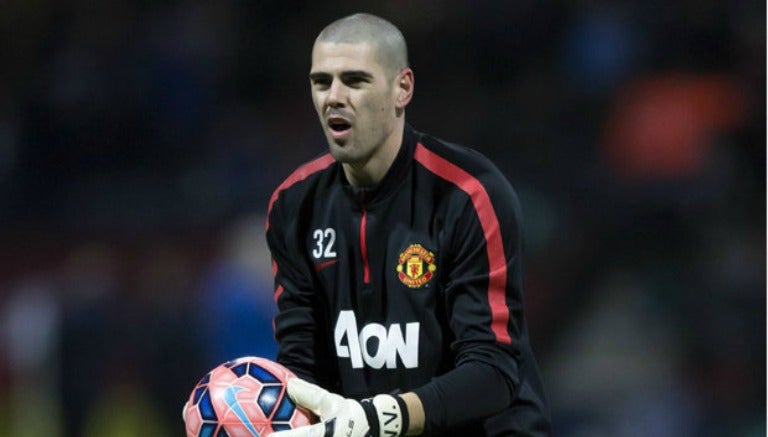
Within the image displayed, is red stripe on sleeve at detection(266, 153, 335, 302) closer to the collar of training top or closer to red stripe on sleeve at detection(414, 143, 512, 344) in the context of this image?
the collar of training top

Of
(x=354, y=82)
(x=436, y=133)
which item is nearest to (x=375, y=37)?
(x=354, y=82)

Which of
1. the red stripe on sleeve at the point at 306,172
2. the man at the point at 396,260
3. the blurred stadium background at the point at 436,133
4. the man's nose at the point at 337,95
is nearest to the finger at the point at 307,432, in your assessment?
the man at the point at 396,260

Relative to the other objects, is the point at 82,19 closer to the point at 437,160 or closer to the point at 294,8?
the point at 294,8

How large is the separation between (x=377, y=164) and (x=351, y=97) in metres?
0.23

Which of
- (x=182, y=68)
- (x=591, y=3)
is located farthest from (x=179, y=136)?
(x=591, y=3)

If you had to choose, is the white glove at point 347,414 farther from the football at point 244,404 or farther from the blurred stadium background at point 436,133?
the blurred stadium background at point 436,133

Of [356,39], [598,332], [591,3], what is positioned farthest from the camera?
[591,3]

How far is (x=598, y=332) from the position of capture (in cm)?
616

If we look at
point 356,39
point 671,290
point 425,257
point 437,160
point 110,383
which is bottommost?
point 110,383

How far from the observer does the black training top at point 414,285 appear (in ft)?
11.6

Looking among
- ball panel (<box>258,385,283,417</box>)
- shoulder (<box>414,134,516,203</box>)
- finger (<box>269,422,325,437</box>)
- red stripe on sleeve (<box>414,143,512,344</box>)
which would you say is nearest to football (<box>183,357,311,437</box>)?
ball panel (<box>258,385,283,417</box>)

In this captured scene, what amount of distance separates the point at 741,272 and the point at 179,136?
3.14 m

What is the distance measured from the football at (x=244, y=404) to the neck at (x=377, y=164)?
2.13 ft

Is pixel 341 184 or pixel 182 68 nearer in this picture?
pixel 341 184
